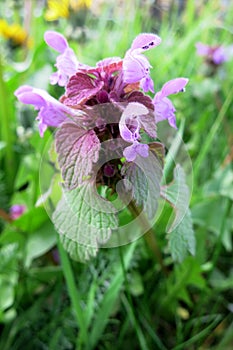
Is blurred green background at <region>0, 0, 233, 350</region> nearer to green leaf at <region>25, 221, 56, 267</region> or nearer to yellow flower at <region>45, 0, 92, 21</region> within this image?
green leaf at <region>25, 221, 56, 267</region>

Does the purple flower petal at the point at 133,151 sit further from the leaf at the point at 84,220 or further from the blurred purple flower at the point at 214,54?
the blurred purple flower at the point at 214,54

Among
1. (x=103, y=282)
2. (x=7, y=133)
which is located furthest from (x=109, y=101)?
(x=7, y=133)

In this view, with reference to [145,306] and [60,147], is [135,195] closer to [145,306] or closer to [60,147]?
[60,147]

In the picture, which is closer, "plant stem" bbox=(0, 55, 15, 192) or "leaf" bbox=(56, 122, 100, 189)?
"leaf" bbox=(56, 122, 100, 189)

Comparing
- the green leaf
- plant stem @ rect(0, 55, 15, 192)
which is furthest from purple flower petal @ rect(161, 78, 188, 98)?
plant stem @ rect(0, 55, 15, 192)

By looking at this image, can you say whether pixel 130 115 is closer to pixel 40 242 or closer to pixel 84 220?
pixel 84 220

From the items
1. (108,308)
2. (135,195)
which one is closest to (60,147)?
(135,195)
